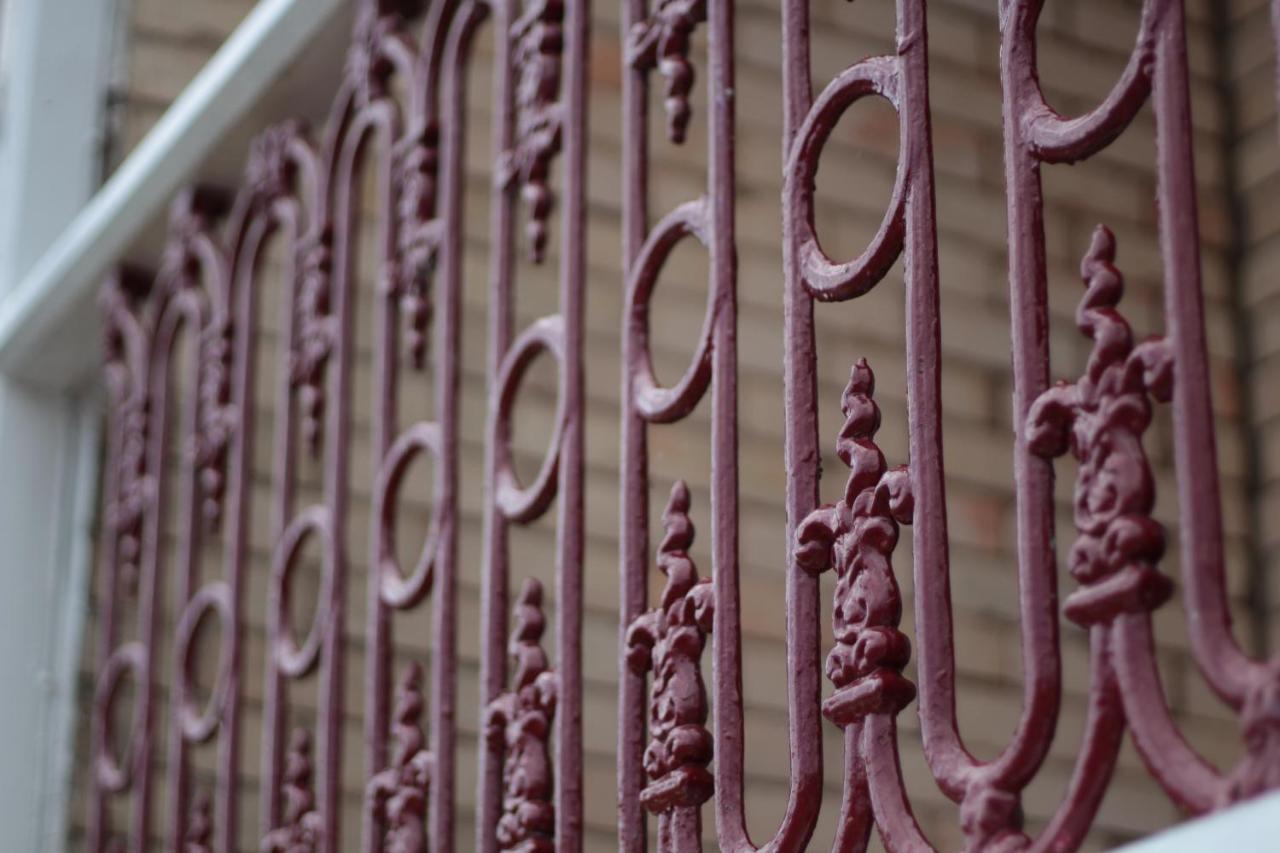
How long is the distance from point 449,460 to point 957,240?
→ 238 cm

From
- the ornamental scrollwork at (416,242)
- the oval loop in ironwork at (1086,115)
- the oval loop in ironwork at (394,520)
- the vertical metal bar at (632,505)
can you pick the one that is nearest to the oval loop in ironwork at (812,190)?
the oval loop in ironwork at (1086,115)

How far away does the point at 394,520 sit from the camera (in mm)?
2145

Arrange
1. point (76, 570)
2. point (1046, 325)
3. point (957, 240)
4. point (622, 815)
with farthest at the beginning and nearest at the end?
A: point (957, 240) < point (76, 570) < point (622, 815) < point (1046, 325)

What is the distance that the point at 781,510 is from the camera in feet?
13.0

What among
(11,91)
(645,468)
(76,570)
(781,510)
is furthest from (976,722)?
(645,468)

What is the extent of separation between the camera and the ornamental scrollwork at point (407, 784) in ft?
6.50

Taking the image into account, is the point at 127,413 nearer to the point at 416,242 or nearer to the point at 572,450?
the point at 416,242

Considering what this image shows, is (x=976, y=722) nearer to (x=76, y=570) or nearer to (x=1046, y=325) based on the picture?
(x=76, y=570)

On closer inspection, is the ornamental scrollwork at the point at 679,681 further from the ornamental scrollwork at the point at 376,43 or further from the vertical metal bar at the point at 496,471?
the ornamental scrollwork at the point at 376,43

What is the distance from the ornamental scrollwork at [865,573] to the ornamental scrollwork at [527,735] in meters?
0.45

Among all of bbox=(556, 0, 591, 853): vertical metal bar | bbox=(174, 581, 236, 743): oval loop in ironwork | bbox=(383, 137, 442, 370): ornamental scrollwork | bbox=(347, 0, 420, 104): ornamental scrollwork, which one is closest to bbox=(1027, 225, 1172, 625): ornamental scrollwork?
bbox=(556, 0, 591, 853): vertical metal bar

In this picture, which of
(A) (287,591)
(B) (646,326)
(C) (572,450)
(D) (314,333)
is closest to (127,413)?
(D) (314,333)

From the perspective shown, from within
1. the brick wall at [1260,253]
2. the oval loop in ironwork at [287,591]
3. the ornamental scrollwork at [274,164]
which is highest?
the brick wall at [1260,253]

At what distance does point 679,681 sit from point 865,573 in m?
0.25
